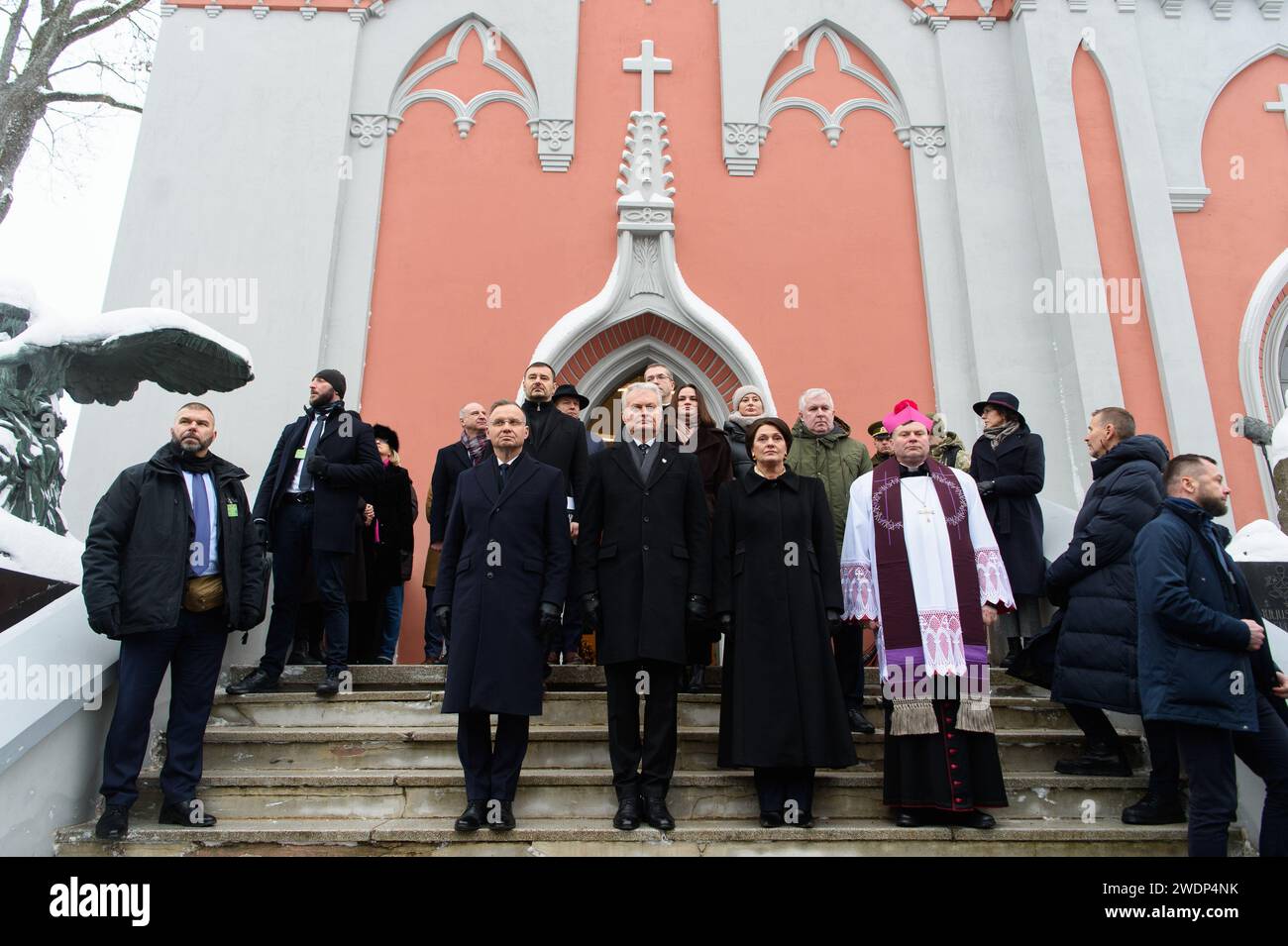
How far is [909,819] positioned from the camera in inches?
154

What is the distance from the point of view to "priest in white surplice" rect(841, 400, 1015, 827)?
3.92 meters

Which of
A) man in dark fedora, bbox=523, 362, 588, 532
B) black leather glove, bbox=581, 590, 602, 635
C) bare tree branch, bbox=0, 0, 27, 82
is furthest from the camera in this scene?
bare tree branch, bbox=0, 0, 27, 82

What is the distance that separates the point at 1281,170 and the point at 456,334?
7.50 metres

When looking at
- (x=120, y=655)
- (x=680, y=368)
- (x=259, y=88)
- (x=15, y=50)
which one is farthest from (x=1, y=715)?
(x=15, y=50)

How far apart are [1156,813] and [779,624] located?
5.88 feet

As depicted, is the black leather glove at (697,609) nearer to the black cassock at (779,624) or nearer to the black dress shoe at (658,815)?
the black cassock at (779,624)

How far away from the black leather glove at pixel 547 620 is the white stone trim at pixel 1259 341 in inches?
258

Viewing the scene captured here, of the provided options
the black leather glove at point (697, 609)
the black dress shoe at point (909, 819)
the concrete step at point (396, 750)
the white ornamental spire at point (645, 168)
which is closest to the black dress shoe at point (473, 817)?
the concrete step at point (396, 750)

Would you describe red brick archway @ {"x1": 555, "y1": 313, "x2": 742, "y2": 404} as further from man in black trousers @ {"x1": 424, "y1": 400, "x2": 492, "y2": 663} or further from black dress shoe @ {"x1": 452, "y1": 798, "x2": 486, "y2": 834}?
black dress shoe @ {"x1": 452, "y1": 798, "x2": 486, "y2": 834}

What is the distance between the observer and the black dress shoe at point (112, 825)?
12.3 feet

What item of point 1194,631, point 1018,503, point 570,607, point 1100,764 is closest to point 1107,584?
point 1194,631

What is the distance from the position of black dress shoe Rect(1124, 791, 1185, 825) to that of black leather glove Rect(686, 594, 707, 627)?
2.00 m

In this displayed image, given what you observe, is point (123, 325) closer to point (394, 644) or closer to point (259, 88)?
point (394, 644)

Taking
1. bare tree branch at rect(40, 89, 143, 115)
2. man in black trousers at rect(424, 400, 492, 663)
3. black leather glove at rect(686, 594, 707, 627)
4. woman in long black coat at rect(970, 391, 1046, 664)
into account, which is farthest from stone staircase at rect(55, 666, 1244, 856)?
bare tree branch at rect(40, 89, 143, 115)
